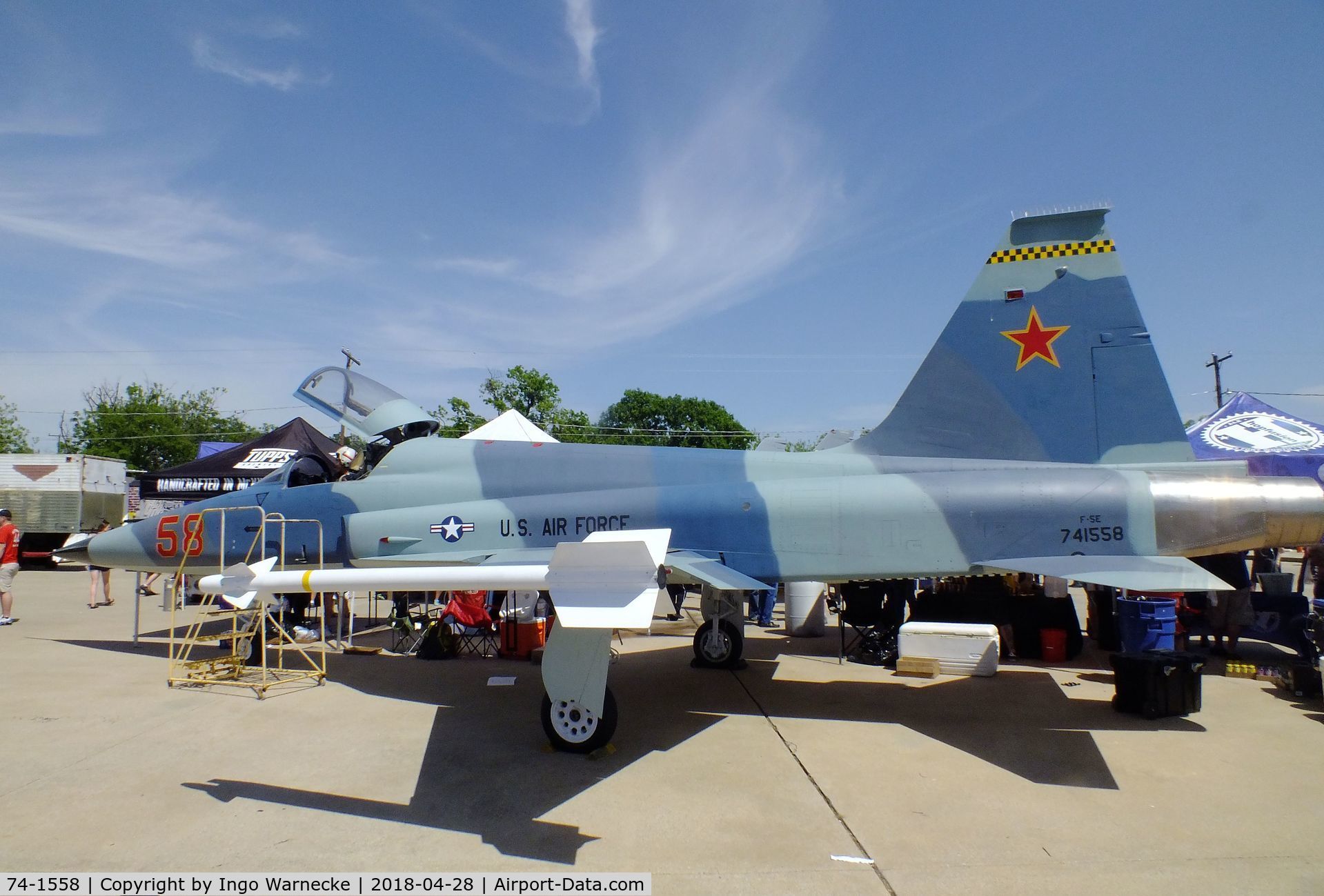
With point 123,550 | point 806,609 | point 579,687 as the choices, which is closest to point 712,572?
point 579,687

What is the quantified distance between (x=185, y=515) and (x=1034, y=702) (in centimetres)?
1005

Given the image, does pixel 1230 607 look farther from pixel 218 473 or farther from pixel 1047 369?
pixel 218 473

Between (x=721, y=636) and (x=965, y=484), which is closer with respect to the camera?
(x=965, y=484)

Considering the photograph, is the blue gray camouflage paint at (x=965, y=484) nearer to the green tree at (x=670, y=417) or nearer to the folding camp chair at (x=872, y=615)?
the folding camp chair at (x=872, y=615)

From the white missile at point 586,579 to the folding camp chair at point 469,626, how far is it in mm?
5240

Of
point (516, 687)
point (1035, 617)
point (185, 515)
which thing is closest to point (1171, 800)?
point (1035, 617)

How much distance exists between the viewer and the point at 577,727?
217 inches

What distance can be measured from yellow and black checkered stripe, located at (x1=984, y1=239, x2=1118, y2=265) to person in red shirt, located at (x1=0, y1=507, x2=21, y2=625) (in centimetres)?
1515

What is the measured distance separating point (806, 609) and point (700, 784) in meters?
6.50

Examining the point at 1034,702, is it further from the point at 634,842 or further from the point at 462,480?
the point at 462,480

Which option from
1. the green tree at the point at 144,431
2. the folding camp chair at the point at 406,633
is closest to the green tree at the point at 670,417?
the green tree at the point at 144,431

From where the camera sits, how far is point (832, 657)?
31.2 feet

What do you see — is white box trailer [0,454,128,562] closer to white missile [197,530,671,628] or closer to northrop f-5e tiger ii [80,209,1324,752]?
northrop f-5e tiger ii [80,209,1324,752]

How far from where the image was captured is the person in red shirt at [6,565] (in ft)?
37.3
